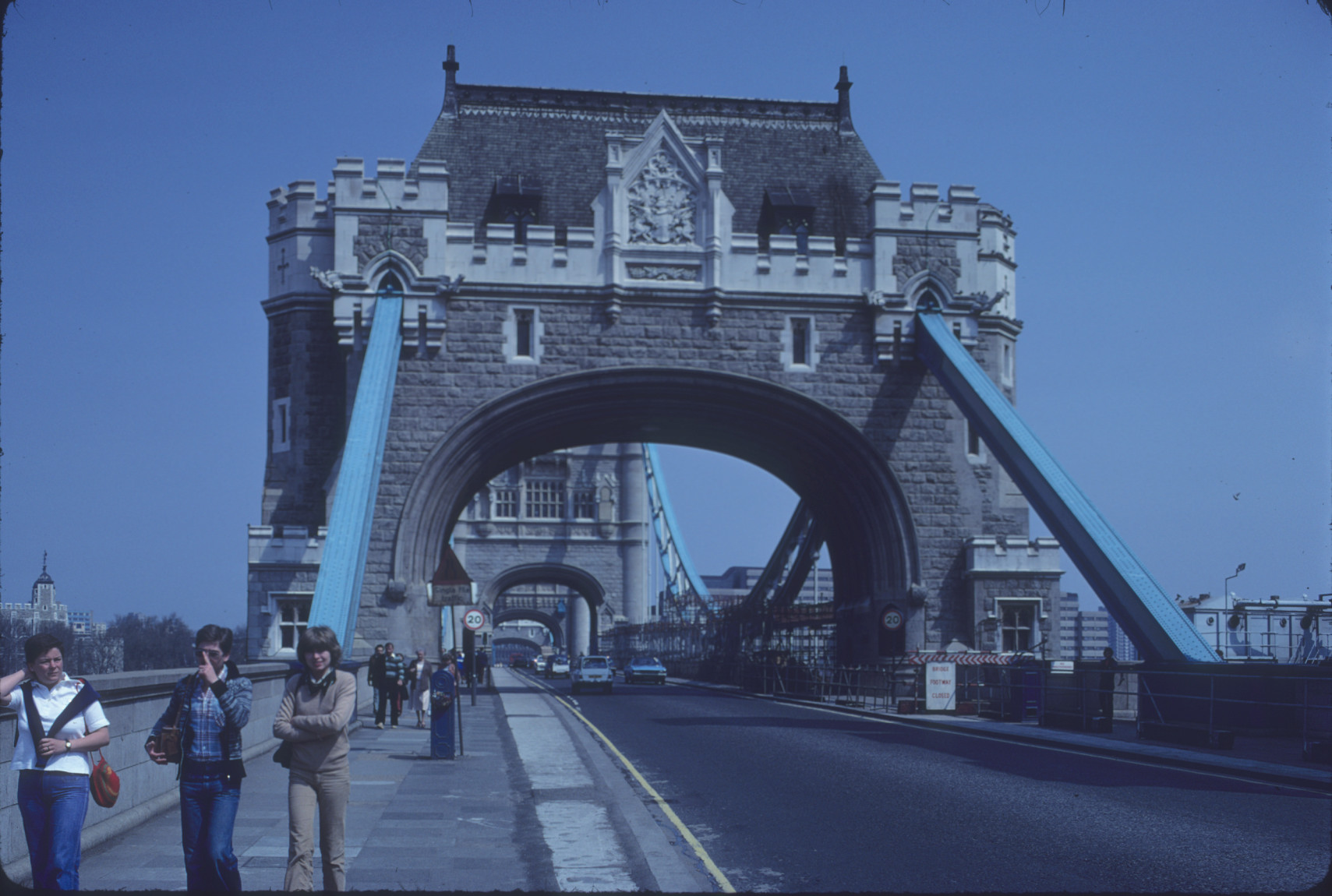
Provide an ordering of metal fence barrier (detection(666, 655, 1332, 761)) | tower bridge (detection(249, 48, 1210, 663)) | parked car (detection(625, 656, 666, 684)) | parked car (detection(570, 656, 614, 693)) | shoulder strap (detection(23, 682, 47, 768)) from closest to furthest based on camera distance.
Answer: shoulder strap (detection(23, 682, 47, 768))
metal fence barrier (detection(666, 655, 1332, 761))
tower bridge (detection(249, 48, 1210, 663))
parked car (detection(570, 656, 614, 693))
parked car (detection(625, 656, 666, 684))

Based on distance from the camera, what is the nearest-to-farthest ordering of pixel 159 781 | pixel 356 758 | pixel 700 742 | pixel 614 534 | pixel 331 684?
pixel 331 684
pixel 159 781
pixel 356 758
pixel 700 742
pixel 614 534

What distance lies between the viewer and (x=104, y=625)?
90.0ft

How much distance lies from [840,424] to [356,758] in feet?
53.7

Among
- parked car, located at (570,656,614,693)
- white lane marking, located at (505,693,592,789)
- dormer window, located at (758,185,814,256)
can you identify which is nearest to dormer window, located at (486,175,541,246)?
dormer window, located at (758,185,814,256)

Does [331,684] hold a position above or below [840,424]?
below

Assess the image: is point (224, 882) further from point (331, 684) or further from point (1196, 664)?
point (1196, 664)

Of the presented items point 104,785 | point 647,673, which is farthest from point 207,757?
point 647,673

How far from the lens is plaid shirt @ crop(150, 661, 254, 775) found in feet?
22.4

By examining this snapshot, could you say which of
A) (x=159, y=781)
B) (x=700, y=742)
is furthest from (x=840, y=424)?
(x=159, y=781)

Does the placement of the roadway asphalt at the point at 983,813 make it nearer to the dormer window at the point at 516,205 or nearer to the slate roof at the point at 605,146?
the dormer window at the point at 516,205

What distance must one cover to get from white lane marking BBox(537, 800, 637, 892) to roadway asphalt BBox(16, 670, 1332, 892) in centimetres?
3

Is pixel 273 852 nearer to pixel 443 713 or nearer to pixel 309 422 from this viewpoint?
pixel 443 713

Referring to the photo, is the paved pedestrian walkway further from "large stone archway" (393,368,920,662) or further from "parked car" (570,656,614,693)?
"parked car" (570,656,614,693)

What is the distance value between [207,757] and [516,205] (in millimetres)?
26113
